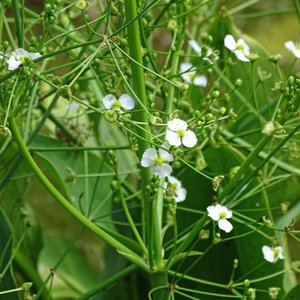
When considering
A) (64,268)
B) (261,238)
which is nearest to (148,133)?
(261,238)

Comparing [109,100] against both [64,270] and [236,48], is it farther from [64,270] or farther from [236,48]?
[64,270]

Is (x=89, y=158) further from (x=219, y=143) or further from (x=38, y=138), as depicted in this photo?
(x=219, y=143)

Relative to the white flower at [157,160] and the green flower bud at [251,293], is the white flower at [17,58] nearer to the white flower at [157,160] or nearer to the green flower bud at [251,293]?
the white flower at [157,160]

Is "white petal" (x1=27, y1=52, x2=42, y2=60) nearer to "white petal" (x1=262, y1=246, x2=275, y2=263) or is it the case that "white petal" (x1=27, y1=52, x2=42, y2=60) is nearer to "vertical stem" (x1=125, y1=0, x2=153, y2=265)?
"vertical stem" (x1=125, y1=0, x2=153, y2=265)

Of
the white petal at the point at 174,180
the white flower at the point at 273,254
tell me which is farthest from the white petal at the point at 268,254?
the white petal at the point at 174,180

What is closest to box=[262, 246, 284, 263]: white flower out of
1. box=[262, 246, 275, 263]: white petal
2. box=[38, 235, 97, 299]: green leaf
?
box=[262, 246, 275, 263]: white petal

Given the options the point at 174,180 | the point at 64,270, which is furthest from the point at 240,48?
the point at 64,270
